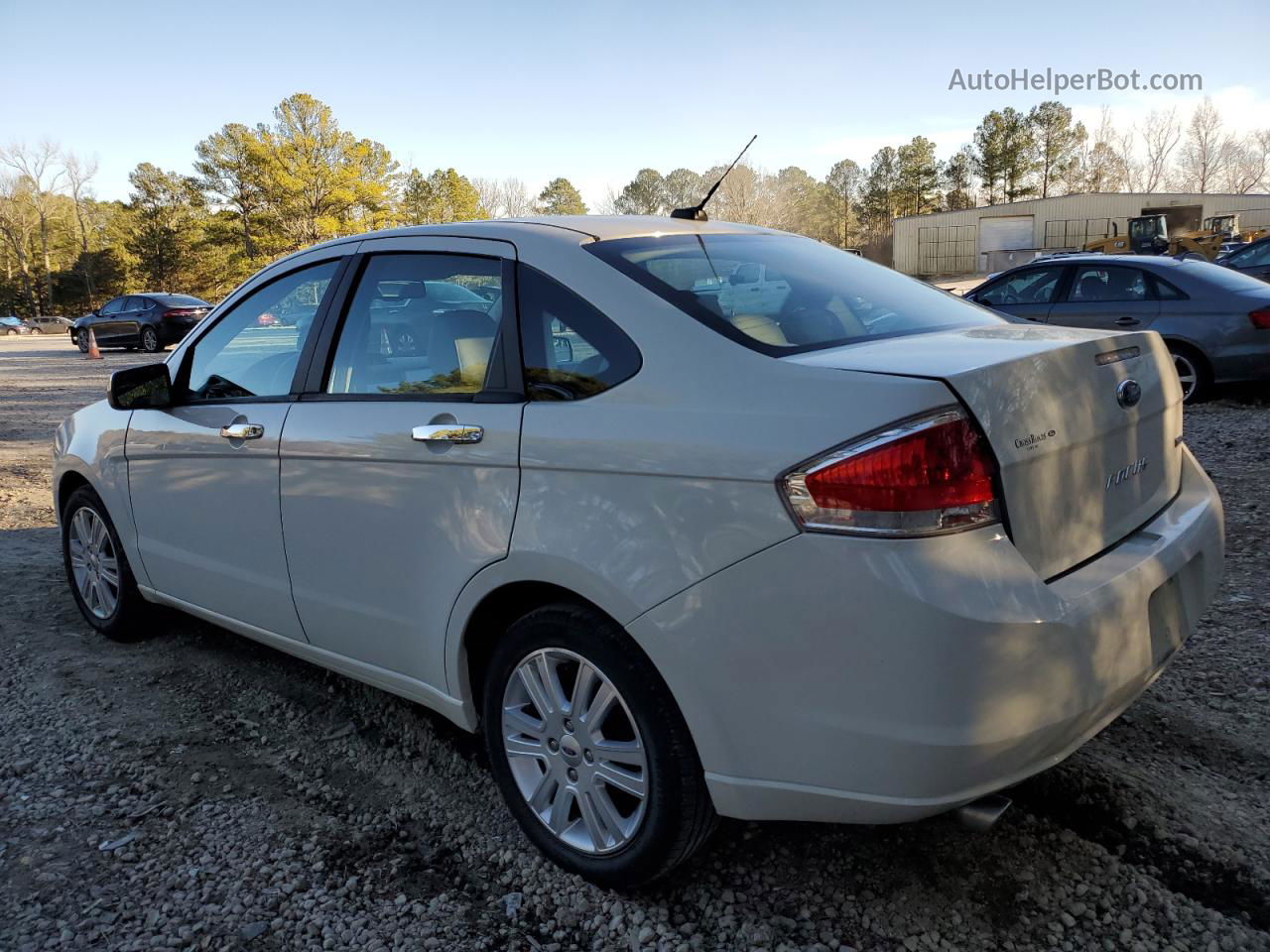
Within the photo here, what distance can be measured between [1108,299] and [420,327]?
27.8ft

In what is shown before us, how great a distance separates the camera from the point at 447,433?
8.34 feet

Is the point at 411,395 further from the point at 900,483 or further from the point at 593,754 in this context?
the point at 900,483

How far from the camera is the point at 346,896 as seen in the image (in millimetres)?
2506

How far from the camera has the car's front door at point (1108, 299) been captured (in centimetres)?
905

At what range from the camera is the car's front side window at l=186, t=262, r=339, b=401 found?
10.7 ft

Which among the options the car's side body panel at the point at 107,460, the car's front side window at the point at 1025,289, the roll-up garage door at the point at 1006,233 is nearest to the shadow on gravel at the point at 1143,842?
the car's side body panel at the point at 107,460

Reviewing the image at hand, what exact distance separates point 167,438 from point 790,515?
274cm

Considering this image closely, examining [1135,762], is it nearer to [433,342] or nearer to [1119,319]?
[433,342]

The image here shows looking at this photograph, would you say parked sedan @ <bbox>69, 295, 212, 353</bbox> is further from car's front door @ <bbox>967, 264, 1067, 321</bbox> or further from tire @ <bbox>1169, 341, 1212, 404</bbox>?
tire @ <bbox>1169, 341, 1212, 404</bbox>

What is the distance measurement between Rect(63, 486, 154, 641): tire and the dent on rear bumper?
9.96 feet

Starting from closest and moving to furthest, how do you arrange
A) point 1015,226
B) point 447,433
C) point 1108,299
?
point 447,433, point 1108,299, point 1015,226

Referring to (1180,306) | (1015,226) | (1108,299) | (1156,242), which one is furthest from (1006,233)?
(1180,306)

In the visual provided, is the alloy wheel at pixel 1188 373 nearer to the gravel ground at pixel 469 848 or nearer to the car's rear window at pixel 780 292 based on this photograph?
the gravel ground at pixel 469 848

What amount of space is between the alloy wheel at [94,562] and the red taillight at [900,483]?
3499 mm
